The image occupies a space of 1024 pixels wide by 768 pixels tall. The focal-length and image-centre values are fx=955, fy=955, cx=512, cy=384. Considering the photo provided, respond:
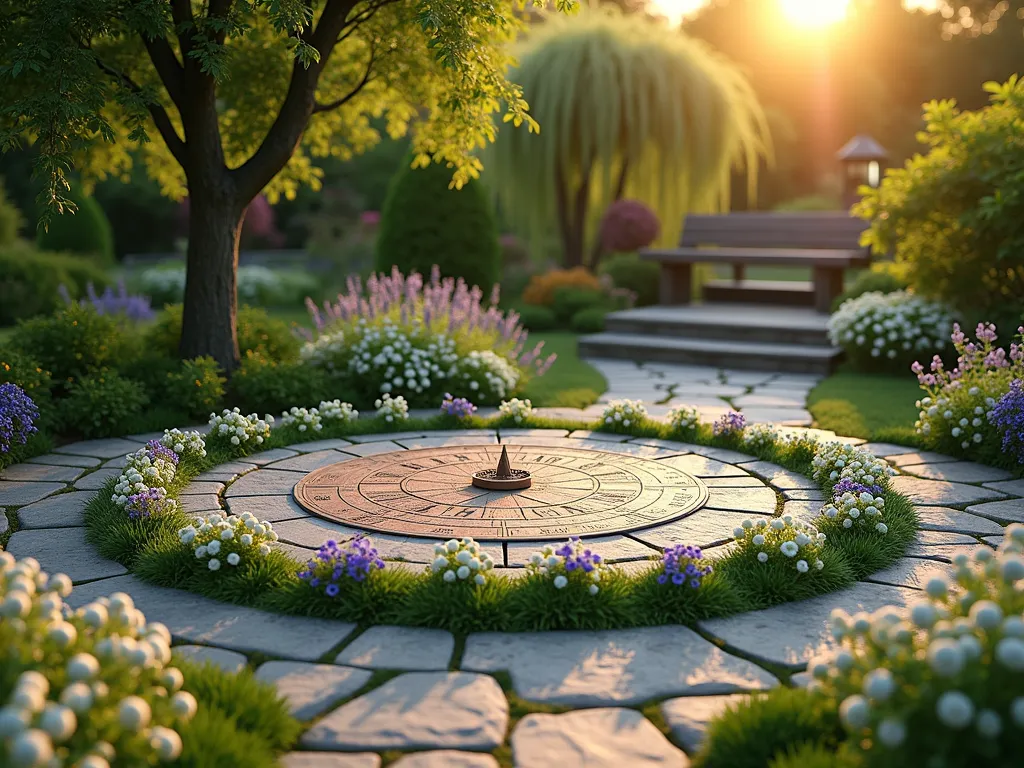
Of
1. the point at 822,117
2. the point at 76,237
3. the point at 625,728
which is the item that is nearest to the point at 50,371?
the point at 625,728

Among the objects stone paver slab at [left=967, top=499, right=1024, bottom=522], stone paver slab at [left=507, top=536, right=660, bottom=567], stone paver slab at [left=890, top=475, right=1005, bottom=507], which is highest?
stone paver slab at [left=507, top=536, right=660, bottom=567]

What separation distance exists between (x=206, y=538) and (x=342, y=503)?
0.84 metres

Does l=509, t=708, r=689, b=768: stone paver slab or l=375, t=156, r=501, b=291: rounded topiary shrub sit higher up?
l=375, t=156, r=501, b=291: rounded topiary shrub

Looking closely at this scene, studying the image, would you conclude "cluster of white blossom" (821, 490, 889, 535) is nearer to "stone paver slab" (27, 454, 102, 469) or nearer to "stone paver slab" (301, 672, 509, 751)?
"stone paver slab" (301, 672, 509, 751)

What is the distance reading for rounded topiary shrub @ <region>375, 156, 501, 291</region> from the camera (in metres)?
11.9

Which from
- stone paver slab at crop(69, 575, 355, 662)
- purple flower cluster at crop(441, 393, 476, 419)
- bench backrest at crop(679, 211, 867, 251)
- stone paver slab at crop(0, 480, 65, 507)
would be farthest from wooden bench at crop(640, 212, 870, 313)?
stone paver slab at crop(69, 575, 355, 662)

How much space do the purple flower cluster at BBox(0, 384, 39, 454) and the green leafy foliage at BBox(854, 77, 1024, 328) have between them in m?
6.75

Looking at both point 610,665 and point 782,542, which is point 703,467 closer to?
point 782,542

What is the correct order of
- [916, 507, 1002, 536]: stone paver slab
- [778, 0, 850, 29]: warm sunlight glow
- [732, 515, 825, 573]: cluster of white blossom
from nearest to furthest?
[732, 515, 825, 573]: cluster of white blossom → [916, 507, 1002, 536]: stone paver slab → [778, 0, 850, 29]: warm sunlight glow

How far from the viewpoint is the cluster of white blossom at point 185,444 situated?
479cm

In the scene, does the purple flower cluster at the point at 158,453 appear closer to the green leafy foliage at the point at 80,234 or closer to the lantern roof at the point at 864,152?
the green leafy foliage at the point at 80,234

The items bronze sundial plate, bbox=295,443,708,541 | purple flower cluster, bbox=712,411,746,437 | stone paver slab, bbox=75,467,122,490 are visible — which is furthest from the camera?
purple flower cluster, bbox=712,411,746,437

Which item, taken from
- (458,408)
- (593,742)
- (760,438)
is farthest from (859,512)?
(458,408)

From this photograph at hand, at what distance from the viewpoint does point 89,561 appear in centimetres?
367
